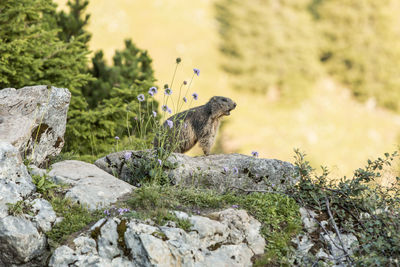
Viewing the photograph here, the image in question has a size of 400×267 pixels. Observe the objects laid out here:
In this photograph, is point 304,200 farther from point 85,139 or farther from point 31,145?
point 85,139

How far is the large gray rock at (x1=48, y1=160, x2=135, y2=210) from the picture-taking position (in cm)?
444

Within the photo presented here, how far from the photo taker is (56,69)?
8797mm

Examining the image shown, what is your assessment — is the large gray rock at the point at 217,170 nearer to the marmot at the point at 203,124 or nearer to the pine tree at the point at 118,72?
the marmot at the point at 203,124

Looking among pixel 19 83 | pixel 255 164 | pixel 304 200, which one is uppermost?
pixel 19 83

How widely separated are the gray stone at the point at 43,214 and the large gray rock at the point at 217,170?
126cm

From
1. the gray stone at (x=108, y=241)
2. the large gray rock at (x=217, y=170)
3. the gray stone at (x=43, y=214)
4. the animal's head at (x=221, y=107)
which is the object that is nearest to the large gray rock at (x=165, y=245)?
the gray stone at (x=108, y=241)

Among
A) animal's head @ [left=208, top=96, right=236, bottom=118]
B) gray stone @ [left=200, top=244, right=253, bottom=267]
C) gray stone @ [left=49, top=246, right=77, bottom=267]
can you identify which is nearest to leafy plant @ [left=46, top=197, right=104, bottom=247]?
gray stone @ [left=49, top=246, right=77, bottom=267]

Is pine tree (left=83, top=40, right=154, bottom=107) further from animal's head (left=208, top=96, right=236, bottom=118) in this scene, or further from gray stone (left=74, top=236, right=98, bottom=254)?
gray stone (left=74, top=236, right=98, bottom=254)

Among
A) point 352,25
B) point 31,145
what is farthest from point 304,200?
point 352,25

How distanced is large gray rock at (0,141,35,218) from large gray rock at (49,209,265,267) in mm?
812

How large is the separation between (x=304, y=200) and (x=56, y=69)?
603 centimetres

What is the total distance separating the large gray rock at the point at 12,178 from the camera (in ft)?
13.5

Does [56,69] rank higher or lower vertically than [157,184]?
higher

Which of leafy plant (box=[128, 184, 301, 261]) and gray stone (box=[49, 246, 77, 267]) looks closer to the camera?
gray stone (box=[49, 246, 77, 267])
